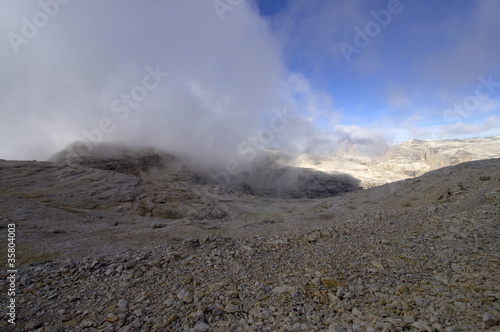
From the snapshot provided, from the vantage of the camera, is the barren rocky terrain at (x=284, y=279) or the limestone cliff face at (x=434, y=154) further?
the limestone cliff face at (x=434, y=154)

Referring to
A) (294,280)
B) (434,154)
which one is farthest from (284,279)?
(434,154)

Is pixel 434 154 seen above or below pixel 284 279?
above

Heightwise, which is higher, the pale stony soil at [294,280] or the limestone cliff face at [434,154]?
the limestone cliff face at [434,154]

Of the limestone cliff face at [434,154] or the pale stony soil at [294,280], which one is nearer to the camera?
the pale stony soil at [294,280]

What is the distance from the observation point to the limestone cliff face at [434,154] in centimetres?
6375

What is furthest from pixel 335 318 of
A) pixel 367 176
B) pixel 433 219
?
pixel 367 176

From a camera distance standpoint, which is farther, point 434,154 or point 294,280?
point 434,154

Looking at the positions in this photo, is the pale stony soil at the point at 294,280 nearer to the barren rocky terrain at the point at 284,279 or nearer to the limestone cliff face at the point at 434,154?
the barren rocky terrain at the point at 284,279

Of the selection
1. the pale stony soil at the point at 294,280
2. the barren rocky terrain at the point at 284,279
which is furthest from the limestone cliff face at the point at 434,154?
the barren rocky terrain at the point at 284,279

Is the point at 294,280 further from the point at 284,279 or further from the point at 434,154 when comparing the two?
the point at 434,154

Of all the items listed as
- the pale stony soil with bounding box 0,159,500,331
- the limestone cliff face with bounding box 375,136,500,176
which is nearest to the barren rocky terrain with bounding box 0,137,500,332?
the pale stony soil with bounding box 0,159,500,331

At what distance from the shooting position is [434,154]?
242ft

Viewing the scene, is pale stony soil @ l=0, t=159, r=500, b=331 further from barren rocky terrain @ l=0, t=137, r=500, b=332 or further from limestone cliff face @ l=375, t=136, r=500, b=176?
limestone cliff face @ l=375, t=136, r=500, b=176

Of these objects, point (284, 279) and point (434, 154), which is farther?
point (434, 154)
